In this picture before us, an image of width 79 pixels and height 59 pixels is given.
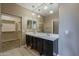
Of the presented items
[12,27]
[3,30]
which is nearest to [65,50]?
[12,27]

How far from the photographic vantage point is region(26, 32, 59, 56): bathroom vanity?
1.46 meters

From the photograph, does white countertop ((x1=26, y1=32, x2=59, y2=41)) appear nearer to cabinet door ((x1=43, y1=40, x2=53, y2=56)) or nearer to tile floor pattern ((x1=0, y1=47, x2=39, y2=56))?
cabinet door ((x1=43, y1=40, x2=53, y2=56))

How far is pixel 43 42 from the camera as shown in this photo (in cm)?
155

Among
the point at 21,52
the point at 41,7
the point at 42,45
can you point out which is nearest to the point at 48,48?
the point at 42,45

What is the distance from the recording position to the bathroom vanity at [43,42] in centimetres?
146

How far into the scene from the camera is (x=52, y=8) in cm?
146

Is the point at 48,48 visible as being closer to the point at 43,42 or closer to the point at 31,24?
the point at 43,42

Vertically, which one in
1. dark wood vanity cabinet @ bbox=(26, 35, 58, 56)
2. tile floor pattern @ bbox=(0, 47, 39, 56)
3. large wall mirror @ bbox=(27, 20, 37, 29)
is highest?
large wall mirror @ bbox=(27, 20, 37, 29)

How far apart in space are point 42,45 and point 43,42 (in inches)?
2.2

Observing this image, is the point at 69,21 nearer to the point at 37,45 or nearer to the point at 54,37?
the point at 54,37

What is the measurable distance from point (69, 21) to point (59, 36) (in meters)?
0.28

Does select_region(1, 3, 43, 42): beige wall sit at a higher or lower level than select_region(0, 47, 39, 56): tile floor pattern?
higher

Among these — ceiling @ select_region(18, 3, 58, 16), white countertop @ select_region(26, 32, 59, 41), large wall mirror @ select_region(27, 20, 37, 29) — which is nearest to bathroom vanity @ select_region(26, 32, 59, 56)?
white countertop @ select_region(26, 32, 59, 41)

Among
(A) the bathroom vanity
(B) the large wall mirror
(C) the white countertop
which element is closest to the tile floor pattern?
(A) the bathroom vanity
